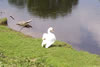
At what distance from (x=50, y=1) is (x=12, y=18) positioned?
47.4ft

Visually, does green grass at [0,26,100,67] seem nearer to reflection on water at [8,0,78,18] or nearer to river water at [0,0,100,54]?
→ river water at [0,0,100,54]

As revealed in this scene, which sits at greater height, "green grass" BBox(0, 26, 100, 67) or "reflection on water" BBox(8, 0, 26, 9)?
"green grass" BBox(0, 26, 100, 67)

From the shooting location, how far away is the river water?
71.9 ft

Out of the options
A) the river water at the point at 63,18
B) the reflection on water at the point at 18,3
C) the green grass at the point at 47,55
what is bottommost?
the river water at the point at 63,18

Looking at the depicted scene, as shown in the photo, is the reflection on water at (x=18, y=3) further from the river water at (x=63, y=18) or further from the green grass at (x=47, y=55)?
the green grass at (x=47, y=55)

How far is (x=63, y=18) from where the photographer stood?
99.3 ft

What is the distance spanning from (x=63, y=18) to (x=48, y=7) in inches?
321

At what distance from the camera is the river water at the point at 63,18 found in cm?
2191

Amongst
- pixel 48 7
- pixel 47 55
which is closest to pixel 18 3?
pixel 48 7

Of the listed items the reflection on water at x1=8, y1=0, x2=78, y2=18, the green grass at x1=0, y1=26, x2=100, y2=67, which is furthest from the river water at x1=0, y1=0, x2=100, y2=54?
the green grass at x1=0, y1=26, x2=100, y2=67

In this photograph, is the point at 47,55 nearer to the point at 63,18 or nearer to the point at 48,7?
the point at 63,18

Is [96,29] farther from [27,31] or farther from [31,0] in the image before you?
[31,0]

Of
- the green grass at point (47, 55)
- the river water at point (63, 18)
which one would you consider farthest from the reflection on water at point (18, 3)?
the green grass at point (47, 55)

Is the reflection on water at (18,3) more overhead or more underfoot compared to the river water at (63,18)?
more overhead
